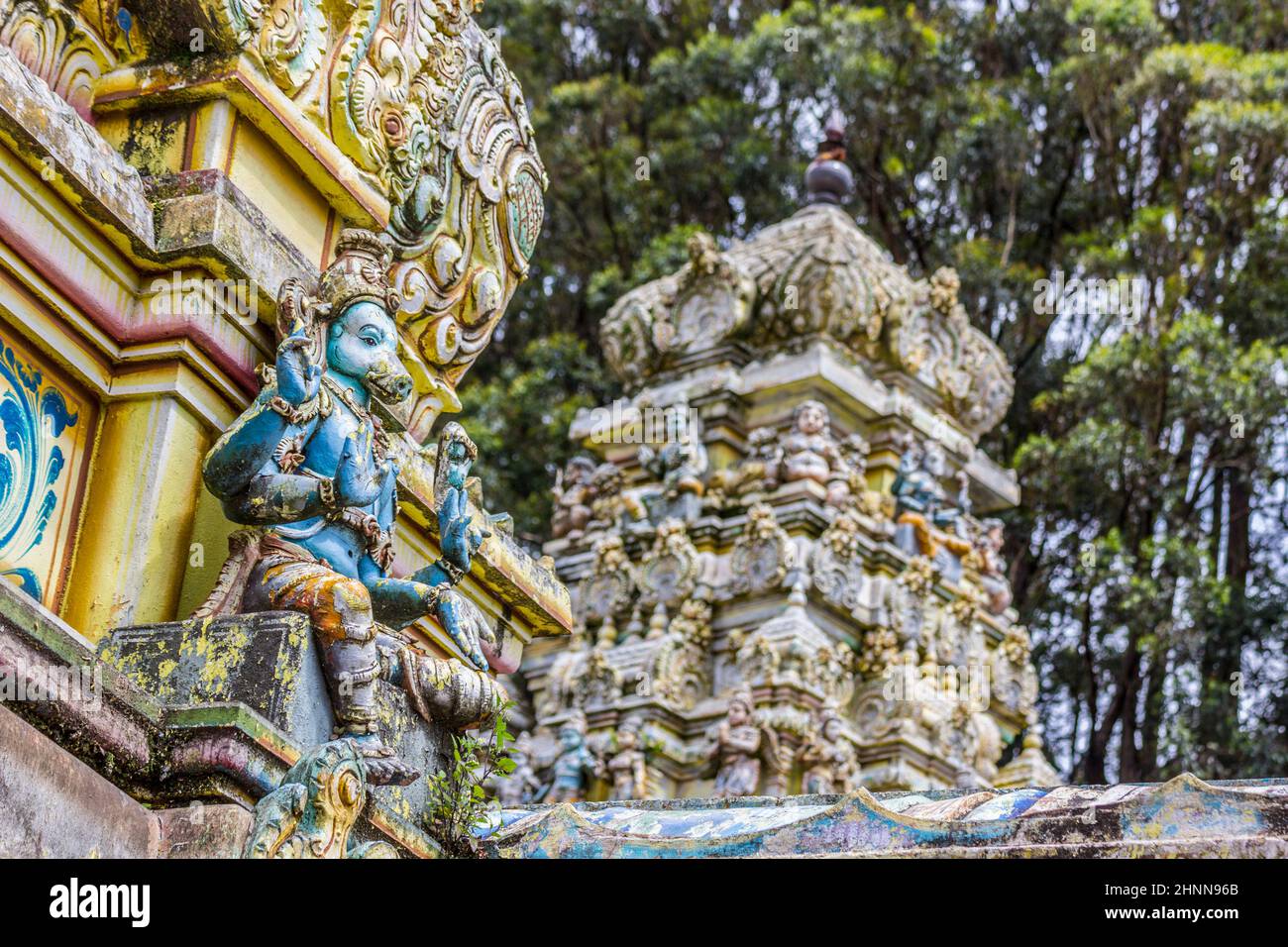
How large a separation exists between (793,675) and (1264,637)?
9.74 m

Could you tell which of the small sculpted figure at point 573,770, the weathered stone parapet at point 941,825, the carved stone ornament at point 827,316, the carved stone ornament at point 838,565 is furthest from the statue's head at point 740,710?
the weathered stone parapet at point 941,825

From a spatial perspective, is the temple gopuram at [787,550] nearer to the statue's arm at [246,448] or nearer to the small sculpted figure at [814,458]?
the small sculpted figure at [814,458]

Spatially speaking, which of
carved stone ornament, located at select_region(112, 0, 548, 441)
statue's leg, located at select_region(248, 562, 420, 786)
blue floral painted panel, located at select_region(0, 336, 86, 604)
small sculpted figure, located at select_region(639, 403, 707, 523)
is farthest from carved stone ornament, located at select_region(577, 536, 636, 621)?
statue's leg, located at select_region(248, 562, 420, 786)

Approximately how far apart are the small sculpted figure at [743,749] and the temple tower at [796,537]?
2 centimetres

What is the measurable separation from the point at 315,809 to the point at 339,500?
991 millimetres

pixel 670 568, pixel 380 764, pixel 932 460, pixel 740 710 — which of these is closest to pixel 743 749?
pixel 740 710

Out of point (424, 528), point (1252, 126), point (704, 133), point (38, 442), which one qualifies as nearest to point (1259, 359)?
point (1252, 126)

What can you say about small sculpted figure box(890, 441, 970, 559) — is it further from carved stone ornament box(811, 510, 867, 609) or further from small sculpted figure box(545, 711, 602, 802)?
small sculpted figure box(545, 711, 602, 802)

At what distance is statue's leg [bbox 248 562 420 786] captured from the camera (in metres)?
4.70

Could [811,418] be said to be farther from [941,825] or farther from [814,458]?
[941,825]

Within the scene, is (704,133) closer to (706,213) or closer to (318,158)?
(706,213)

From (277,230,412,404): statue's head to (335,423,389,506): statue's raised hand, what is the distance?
7.7 inches

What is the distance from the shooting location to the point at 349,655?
472 cm
